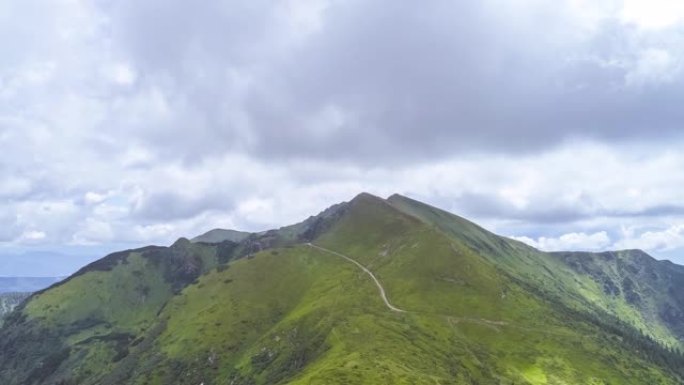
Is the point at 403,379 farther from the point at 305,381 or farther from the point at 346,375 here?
the point at 305,381

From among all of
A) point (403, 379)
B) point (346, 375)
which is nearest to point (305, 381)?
point (346, 375)
